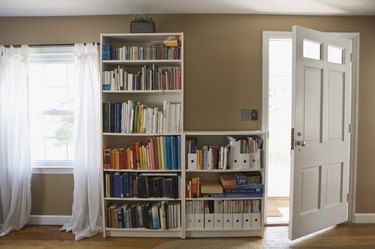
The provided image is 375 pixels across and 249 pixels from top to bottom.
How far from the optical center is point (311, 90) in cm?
255

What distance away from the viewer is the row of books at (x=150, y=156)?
8.60ft

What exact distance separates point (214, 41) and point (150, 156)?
1417 mm

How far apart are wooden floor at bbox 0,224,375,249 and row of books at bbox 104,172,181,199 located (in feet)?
1.48

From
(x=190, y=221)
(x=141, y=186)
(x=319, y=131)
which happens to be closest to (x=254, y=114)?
(x=319, y=131)

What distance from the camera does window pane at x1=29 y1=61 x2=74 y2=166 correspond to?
116 inches

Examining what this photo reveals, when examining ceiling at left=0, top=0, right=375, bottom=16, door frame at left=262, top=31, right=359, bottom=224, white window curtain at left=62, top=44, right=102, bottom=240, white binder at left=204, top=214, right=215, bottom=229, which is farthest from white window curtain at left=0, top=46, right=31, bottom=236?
door frame at left=262, top=31, right=359, bottom=224

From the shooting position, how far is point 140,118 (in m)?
2.63

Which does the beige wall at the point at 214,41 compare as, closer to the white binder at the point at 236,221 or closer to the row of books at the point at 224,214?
the row of books at the point at 224,214

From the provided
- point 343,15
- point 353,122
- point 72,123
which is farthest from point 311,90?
point 72,123

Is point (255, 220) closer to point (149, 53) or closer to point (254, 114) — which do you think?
point (254, 114)

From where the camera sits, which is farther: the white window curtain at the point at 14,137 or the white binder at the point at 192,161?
the white window curtain at the point at 14,137

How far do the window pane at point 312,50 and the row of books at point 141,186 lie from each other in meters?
1.83

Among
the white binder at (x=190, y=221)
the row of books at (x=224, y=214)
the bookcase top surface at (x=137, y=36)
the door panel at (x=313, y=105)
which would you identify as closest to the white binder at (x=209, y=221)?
the row of books at (x=224, y=214)

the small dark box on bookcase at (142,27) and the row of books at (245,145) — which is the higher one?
the small dark box on bookcase at (142,27)
